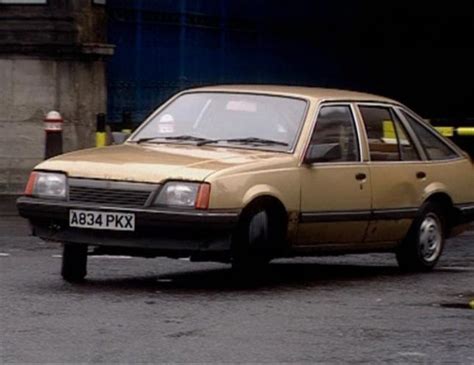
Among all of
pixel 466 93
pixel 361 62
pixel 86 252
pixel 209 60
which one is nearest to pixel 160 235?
pixel 86 252

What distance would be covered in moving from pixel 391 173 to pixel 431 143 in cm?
88

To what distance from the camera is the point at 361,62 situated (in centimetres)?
2644

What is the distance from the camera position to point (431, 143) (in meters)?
13.0

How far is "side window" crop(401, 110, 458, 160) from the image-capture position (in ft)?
42.2

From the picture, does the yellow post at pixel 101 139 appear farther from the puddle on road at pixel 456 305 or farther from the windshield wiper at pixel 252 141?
the puddle on road at pixel 456 305

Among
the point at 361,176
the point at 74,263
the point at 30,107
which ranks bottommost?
the point at 74,263

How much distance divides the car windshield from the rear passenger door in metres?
0.75

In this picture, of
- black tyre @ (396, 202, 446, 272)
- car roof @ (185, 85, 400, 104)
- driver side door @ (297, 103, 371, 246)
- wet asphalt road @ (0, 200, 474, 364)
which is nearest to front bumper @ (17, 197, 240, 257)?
wet asphalt road @ (0, 200, 474, 364)

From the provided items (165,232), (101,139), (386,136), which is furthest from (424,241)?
(101,139)

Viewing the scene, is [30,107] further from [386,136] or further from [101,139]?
[386,136]

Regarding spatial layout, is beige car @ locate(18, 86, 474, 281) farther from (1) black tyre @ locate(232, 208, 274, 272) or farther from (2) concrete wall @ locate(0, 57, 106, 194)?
(2) concrete wall @ locate(0, 57, 106, 194)

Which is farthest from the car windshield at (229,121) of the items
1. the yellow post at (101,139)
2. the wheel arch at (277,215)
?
the yellow post at (101,139)

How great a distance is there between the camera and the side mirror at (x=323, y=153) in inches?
454

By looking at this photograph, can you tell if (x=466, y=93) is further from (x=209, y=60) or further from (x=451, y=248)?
(x=451, y=248)
